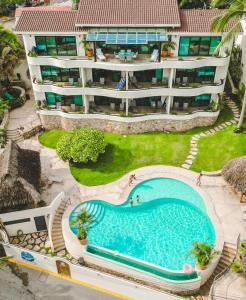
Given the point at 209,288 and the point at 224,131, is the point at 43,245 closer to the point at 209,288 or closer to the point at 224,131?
the point at 209,288

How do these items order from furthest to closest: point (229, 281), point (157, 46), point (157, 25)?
point (157, 46)
point (157, 25)
point (229, 281)

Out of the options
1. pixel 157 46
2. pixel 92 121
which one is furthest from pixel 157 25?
pixel 92 121

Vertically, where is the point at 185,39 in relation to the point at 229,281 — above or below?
above

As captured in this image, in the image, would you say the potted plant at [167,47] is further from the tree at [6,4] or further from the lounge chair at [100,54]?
the tree at [6,4]

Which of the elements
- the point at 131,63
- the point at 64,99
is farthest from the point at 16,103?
the point at 131,63

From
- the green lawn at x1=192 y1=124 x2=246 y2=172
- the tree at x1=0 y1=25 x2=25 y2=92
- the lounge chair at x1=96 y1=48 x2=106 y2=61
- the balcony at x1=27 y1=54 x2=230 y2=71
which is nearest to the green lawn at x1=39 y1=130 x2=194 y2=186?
the green lawn at x1=192 y1=124 x2=246 y2=172

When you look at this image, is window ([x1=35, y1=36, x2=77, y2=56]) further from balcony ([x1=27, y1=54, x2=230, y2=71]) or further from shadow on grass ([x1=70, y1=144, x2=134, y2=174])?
shadow on grass ([x1=70, y1=144, x2=134, y2=174])

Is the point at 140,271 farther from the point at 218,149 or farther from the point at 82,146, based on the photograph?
the point at 218,149
